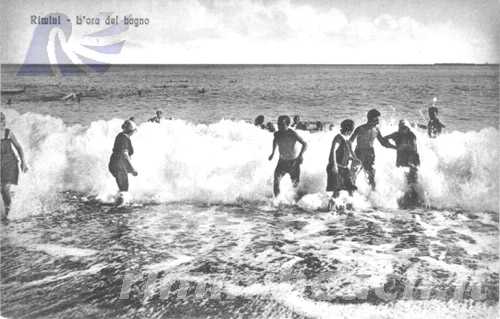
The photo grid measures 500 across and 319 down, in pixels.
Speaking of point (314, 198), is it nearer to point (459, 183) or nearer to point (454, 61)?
point (459, 183)

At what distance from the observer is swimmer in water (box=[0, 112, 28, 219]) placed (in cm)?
397

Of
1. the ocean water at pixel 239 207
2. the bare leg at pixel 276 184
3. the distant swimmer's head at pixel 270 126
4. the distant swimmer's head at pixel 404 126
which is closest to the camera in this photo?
the ocean water at pixel 239 207

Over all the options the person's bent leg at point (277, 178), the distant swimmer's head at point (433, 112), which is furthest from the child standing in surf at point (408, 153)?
the person's bent leg at point (277, 178)

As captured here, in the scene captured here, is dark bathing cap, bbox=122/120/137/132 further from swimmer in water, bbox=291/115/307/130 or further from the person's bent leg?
swimmer in water, bbox=291/115/307/130

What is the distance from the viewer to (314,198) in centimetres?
391

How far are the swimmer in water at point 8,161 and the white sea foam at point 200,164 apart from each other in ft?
0.21

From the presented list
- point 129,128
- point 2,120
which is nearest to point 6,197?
point 2,120

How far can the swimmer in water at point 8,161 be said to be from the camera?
13.0 feet

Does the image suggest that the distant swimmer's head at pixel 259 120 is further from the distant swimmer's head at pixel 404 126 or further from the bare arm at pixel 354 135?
the distant swimmer's head at pixel 404 126

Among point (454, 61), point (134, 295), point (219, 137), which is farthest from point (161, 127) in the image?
point (454, 61)

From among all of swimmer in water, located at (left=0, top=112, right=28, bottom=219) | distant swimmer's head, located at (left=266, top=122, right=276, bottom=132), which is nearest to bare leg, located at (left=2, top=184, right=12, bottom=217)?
swimmer in water, located at (left=0, top=112, right=28, bottom=219)

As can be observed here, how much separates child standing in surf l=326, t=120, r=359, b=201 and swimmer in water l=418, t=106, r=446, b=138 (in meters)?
0.77

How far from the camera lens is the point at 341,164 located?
3887 millimetres

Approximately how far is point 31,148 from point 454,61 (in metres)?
4.24
